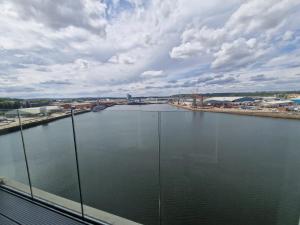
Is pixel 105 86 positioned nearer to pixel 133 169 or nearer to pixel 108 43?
pixel 108 43

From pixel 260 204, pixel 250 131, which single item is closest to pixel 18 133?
pixel 250 131

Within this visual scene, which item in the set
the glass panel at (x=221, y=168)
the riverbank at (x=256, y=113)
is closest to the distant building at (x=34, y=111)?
the glass panel at (x=221, y=168)

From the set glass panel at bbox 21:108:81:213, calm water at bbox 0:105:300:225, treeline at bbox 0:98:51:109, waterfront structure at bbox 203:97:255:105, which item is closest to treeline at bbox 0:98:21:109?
treeline at bbox 0:98:51:109

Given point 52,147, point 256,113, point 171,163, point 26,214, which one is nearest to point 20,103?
point 26,214

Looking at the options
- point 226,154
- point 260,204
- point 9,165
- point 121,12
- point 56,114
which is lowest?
point 260,204

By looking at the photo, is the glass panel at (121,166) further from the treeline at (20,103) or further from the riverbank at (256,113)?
the riverbank at (256,113)

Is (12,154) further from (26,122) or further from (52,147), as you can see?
(52,147)
